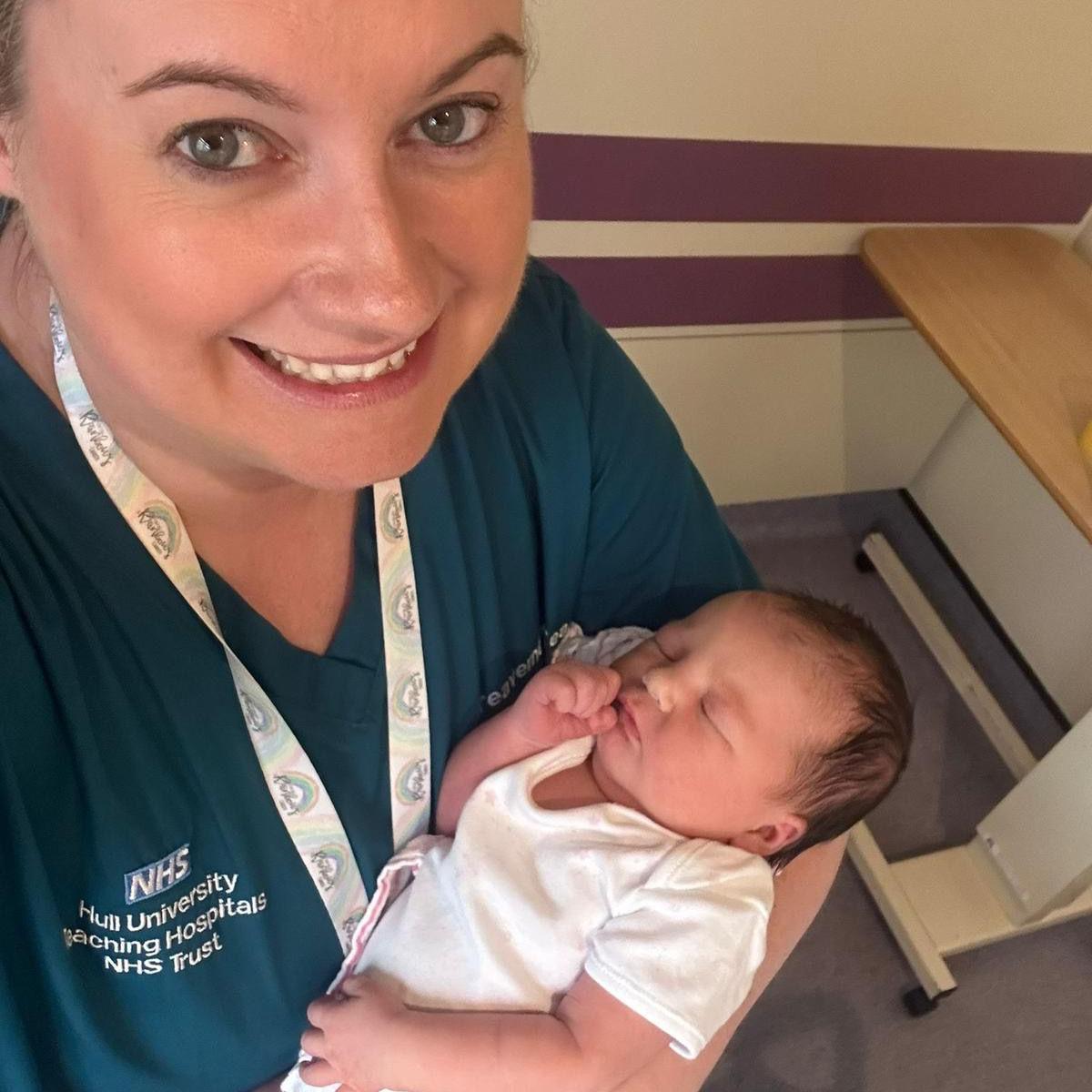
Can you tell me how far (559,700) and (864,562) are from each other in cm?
189

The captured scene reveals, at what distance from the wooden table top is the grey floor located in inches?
36.6

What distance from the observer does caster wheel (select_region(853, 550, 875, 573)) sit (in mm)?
2640

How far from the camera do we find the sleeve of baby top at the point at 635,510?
1.04m

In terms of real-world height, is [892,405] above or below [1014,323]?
below

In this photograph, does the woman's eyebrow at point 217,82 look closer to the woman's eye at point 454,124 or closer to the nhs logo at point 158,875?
the woman's eye at point 454,124

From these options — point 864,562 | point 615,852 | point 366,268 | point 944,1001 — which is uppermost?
point 366,268

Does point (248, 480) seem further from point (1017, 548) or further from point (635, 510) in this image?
point (1017, 548)

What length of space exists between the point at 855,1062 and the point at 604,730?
47.4 inches

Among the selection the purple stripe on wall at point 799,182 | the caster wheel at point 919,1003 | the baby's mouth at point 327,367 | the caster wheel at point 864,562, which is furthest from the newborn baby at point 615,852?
the caster wheel at point 864,562

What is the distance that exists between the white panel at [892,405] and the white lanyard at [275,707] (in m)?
1.66

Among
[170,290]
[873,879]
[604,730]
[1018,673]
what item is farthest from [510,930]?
[1018,673]

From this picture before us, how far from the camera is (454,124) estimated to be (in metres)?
0.61

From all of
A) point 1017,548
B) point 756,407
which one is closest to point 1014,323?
point 756,407

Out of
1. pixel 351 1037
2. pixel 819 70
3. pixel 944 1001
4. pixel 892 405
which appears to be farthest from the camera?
pixel 892 405
